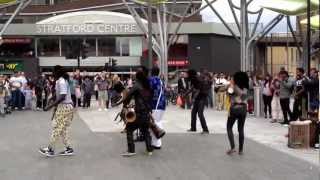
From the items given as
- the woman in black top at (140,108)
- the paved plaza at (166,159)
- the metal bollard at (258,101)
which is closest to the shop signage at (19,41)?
the metal bollard at (258,101)

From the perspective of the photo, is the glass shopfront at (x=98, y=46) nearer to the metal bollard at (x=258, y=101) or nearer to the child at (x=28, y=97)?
the child at (x=28, y=97)

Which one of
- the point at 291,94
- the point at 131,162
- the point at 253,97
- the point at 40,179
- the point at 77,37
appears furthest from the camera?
the point at 77,37

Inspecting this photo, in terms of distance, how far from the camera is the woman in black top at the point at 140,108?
41.1 ft

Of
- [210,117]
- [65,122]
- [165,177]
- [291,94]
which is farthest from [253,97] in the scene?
[165,177]

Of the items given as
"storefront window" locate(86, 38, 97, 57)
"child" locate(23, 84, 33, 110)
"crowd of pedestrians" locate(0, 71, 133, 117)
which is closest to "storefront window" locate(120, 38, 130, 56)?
"storefront window" locate(86, 38, 97, 57)

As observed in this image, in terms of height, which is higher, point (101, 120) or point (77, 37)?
point (77, 37)

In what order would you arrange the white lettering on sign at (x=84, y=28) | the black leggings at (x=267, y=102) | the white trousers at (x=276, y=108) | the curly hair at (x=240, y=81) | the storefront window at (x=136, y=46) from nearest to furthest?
the curly hair at (x=240, y=81), the white trousers at (x=276, y=108), the black leggings at (x=267, y=102), the white lettering on sign at (x=84, y=28), the storefront window at (x=136, y=46)

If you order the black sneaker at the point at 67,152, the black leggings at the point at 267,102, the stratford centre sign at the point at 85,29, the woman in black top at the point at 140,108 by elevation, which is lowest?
the black sneaker at the point at 67,152

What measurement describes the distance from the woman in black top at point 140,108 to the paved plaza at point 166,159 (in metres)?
0.29

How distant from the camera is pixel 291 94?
1895 centimetres

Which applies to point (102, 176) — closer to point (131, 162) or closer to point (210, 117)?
point (131, 162)

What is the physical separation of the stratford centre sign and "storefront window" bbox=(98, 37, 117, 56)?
1.25 meters

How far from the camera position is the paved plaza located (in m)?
10.5

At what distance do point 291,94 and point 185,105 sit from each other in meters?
10.8
